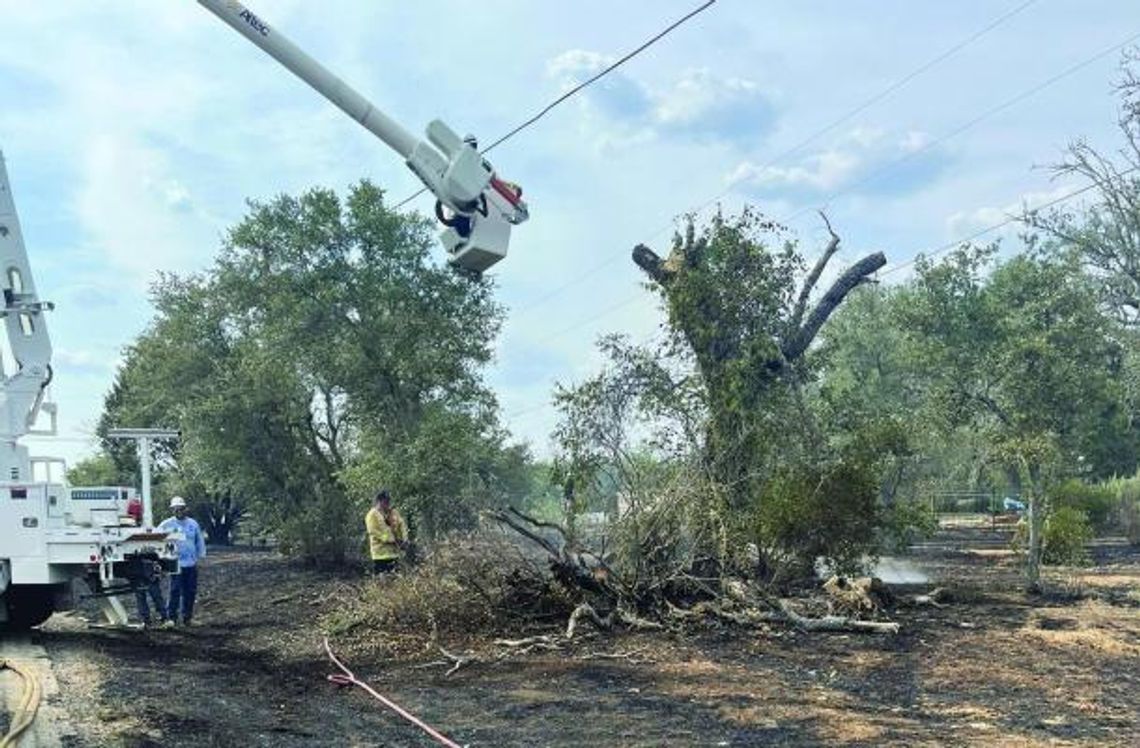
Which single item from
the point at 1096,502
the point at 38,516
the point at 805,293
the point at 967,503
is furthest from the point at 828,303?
the point at 967,503

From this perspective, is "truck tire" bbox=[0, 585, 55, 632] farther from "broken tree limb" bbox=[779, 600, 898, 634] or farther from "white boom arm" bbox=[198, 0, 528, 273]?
"broken tree limb" bbox=[779, 600, 898, 634]

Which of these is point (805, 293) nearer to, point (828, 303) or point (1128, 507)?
point (828, 303)

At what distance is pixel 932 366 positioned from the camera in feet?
91.9

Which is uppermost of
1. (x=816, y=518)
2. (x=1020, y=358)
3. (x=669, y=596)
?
(x=1020, y=358)

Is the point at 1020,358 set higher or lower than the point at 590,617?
higher

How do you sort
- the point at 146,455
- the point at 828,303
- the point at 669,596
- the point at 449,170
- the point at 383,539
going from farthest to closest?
the point at 828,303 → the point at 383,539 → the point at 146,455 → the point at 669,596 → the point at 449,170

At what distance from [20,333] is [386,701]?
8.45 metres

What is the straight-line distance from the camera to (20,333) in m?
14.6

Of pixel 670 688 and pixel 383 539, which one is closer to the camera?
pixel 670 688

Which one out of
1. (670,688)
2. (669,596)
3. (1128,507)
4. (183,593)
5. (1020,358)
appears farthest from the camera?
(1128,507)

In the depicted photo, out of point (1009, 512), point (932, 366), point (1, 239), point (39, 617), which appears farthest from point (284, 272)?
point (1009, 512)

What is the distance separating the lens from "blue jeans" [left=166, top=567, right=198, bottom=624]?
594 inches

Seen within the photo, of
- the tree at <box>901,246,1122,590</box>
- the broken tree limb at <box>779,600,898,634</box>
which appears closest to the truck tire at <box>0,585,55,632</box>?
the broken tree limb at <box>779,600,898,634</box>

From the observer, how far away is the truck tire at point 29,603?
13.6m
